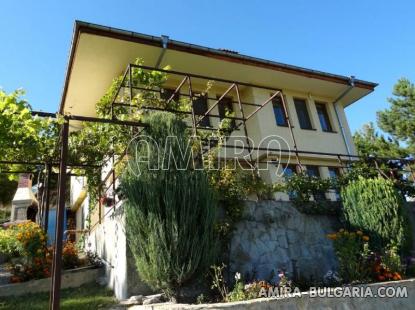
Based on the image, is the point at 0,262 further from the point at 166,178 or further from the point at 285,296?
the point at 285,296

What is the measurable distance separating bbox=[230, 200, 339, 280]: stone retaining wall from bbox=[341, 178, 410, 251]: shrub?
2.32 ft

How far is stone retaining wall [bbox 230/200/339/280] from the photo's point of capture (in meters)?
6.45

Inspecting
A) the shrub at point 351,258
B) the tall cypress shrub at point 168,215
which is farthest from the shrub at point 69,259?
the shrub at point 351,258

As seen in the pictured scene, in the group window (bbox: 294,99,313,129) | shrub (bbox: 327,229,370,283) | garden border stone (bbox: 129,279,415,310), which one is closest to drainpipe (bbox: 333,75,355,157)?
window (bbox: 294,99,313,129)

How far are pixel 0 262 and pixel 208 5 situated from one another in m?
10.0

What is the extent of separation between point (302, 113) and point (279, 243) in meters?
8.87

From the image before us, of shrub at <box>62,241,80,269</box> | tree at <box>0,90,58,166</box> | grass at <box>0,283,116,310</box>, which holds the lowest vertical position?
grass at <box>0,283,116,310</box>

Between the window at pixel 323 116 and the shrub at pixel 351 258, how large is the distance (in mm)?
9098

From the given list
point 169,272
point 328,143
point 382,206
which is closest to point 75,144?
point 169,272

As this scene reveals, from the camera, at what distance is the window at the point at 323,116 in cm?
1512

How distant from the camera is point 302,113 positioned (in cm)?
1468

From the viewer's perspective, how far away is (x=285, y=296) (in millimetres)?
4855

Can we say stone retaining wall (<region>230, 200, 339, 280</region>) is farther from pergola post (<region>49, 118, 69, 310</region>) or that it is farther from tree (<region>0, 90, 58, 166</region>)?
tree (<region>0, 90, 58, 166</region>)

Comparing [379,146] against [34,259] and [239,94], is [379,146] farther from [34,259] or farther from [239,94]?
[34,259]
